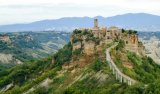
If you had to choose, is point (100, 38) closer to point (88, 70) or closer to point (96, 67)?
point (88, 70)

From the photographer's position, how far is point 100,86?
110 meters

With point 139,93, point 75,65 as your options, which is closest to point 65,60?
point 75,65

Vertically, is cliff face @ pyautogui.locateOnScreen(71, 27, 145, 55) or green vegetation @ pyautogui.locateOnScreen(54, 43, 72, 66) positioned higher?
cliff face @ pyautogui.locateOnScreen(71, 27, 145, 55)

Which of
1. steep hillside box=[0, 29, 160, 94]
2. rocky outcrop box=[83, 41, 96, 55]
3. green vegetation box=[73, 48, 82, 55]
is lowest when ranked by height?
steep hillside box=[0, 29, 160, 94]

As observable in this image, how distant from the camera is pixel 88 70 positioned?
391 ft

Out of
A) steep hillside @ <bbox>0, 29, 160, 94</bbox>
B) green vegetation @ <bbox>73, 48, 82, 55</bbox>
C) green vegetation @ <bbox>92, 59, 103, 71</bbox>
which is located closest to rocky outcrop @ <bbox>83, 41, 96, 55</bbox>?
steep hillside @ <bbox>0, 29, 160, 94</bbox>

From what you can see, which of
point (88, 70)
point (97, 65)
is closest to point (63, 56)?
point (88, 70)

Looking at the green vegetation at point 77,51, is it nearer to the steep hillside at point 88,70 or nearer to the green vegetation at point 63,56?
the steep hillside at point 88,70

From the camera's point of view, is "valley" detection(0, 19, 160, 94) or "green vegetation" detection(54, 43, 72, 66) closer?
"valley" detection(0, 19, 160, 94)

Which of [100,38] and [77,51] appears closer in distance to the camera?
[100,38]

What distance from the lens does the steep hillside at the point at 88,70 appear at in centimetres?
11072

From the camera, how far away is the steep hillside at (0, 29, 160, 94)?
11072 cm

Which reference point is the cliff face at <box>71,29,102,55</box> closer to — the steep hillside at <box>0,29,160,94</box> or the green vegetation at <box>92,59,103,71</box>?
the steep hillside at <box>0,29,160,94</box>

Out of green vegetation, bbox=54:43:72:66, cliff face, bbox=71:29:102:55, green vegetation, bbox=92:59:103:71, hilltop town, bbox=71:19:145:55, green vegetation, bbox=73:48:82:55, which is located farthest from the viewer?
green vegetation, bbox=54:43:72:66
